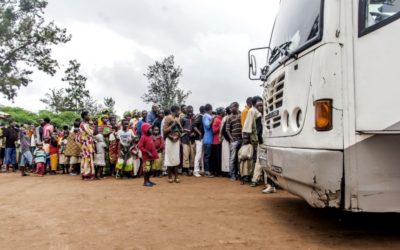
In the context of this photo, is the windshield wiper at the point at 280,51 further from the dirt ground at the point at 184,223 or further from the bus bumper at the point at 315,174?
the dirt ground at the point at 184,223

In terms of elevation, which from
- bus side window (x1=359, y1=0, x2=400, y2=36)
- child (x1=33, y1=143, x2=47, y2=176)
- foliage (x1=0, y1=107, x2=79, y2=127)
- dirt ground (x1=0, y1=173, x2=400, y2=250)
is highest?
foliage (x1=0, y1=107, x2=79, y2=127)

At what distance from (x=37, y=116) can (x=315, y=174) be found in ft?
85.7

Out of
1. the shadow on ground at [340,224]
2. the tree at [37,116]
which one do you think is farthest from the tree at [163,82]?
the shadow on ground at [340,224]

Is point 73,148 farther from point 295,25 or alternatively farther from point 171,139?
point 295,25

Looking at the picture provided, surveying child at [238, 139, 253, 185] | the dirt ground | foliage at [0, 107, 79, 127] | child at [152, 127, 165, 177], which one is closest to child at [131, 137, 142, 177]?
child at [152, 127, 165, 177]

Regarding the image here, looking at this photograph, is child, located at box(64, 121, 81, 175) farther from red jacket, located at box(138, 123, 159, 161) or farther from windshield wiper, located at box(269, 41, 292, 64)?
windshield wiper, located at box(269, 41, 292, 64)

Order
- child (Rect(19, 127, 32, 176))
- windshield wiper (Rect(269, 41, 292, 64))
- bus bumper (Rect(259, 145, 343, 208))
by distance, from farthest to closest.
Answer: child (Rect(19, 127, 32, 176)), windshield wiper (Rect(269, 41, 292, 64)), bus bumper (Rect(259, 145, 343, 208))

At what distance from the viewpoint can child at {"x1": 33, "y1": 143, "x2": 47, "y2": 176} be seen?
1198 cm

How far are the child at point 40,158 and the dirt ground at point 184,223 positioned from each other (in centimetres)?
502

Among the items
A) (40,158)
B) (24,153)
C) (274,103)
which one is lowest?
(40,158)

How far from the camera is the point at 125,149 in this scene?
33.3 ft

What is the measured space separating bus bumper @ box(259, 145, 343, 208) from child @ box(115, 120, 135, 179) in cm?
664

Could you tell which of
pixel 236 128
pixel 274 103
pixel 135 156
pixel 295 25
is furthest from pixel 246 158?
pixel 295 25

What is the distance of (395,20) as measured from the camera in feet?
10.2
